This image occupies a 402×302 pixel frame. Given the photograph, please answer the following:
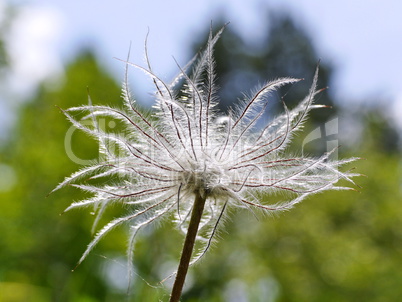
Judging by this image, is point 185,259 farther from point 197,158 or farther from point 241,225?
point 241,225

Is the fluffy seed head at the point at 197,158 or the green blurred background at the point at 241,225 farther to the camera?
the green blurred background at the point at 241,225

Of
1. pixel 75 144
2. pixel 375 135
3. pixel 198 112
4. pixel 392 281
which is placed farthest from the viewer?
pixel 375 135

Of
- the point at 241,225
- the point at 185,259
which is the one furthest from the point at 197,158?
the point at 241,225

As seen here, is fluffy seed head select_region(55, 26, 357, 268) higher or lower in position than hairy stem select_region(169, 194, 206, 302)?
higher

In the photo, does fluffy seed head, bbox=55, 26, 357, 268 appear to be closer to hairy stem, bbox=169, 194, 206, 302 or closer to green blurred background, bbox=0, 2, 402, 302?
hairy stem, bbox=169, 194, 206, 302

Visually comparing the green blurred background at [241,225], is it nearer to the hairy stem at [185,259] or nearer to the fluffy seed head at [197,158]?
the fluffy seed head at [197,158]

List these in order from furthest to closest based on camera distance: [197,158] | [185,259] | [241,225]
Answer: [241,225] → [197,158] → [185,259]

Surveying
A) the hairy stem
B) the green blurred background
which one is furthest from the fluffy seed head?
the green blurred background

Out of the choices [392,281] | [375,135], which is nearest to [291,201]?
[392,281]

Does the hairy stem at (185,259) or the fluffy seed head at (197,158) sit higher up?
the fluffy seed head at (197,158)

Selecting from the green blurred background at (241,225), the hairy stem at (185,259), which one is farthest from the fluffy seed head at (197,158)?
the green blurred background at (241,225)

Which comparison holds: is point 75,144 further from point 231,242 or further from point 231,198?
point 231,198
